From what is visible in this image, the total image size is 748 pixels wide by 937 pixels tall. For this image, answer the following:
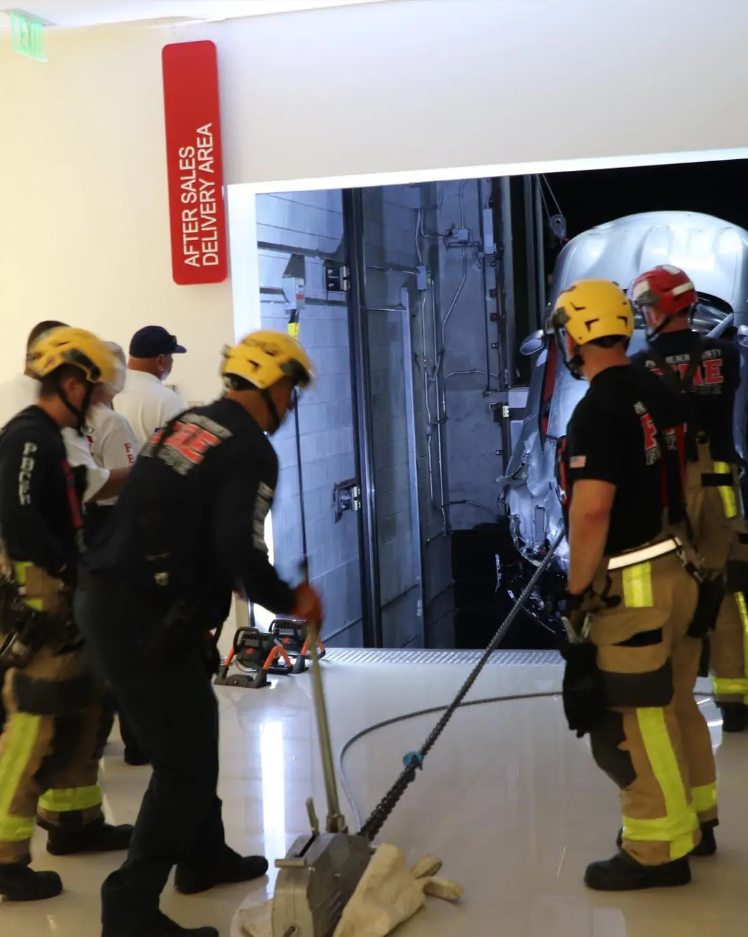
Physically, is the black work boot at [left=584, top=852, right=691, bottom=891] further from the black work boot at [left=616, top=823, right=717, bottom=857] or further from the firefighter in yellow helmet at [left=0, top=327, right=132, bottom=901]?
the firefighter in yellow helmet at [left=0, top=327, right=132, bottom=901]

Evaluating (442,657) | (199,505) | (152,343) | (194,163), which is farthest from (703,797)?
(194,163)

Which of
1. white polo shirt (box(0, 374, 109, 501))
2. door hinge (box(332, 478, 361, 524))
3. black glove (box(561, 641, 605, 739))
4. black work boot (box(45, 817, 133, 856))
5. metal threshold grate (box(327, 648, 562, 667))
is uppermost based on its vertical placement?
white polo shirt (box(0, 374, 109, 501))

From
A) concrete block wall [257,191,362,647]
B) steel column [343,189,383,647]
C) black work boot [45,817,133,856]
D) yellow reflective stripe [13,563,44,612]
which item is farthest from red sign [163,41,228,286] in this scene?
black work boot [45,817,133,856]

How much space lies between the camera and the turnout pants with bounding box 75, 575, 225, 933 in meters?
3.09

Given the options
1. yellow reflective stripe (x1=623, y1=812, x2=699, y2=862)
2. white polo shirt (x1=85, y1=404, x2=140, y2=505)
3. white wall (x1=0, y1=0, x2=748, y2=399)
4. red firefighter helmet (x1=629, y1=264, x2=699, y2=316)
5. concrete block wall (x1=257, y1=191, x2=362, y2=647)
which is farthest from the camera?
concrete block wall (x1=257, y1=191, x2=362, y2=647)

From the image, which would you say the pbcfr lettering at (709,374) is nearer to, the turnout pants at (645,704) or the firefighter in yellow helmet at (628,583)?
the firefighter in yellow helmet at (628,583)

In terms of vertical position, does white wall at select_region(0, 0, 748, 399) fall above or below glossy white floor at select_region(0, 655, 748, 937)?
above

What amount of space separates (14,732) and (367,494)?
606 centimetres

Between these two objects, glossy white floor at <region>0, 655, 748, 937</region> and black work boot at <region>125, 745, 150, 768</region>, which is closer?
glossy white floor at <region>0, 655, 748, 937</region>

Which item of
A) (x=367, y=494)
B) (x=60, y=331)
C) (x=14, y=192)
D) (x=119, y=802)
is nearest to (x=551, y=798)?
(x=119, y=802)

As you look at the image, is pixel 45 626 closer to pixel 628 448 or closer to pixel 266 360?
pixel 266 360

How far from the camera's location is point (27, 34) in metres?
6.18

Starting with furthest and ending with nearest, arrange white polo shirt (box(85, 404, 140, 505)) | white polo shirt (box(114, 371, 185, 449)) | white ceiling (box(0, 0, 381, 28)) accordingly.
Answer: white ceiling (box(0, 0, 381, 28))
white polo shirt (box(114, 371, 185, 449))
white polo shirt (box(85, 404, 140, 505))

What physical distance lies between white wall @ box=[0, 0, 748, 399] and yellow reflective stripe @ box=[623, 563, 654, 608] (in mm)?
3119
